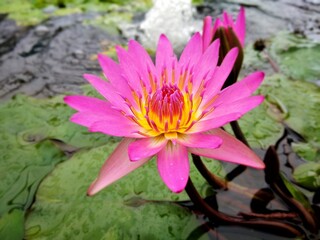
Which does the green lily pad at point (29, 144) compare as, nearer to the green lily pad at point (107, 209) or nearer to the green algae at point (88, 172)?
the green algae at point (88, 172)

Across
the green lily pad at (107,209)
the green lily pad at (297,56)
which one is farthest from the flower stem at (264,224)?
the green lily pad at (297,56)

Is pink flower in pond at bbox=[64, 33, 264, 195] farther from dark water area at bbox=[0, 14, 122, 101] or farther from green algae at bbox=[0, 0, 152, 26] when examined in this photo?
green algae at bbox=[0, 0, 152, 26]

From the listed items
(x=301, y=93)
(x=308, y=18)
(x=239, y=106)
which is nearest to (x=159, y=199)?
(x=239, y=106)

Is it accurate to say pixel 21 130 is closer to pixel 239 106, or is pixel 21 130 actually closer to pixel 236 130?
pixel 236 130

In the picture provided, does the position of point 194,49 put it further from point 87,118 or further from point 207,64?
point 87,118

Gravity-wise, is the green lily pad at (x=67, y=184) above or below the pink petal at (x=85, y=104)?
below

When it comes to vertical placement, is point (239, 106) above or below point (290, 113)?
above

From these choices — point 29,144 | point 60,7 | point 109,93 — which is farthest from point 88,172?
Result: point 60,7
